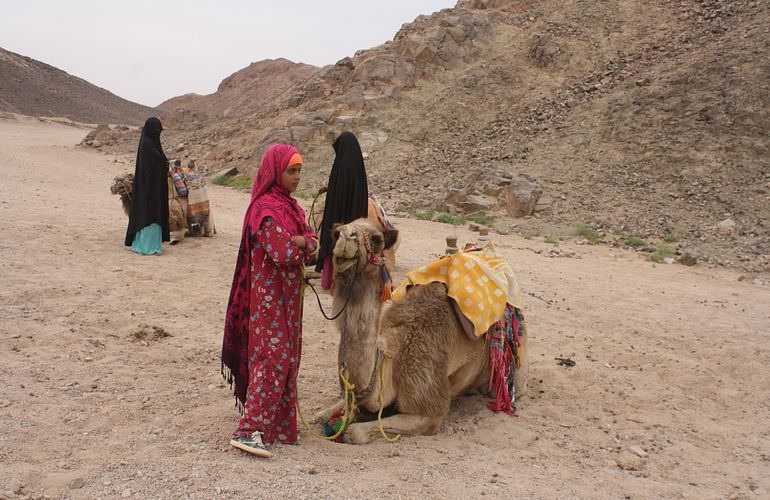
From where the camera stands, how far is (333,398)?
187 inches

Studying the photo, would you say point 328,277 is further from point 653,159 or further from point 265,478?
point 653,159

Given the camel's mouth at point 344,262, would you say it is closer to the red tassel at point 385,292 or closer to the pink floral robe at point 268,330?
the pink floral robe at point 268,330

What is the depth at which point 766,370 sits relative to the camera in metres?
5.77

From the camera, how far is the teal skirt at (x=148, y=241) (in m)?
8.70

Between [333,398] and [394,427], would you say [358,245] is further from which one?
[333,398]

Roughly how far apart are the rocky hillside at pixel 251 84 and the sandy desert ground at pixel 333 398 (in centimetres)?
5395

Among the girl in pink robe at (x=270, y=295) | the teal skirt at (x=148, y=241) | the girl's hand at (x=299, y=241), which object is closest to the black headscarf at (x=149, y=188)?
the teal skirt at (x=148, y=241)

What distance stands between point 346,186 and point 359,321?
2.98 m

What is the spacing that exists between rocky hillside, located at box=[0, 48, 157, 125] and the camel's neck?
6770 cm

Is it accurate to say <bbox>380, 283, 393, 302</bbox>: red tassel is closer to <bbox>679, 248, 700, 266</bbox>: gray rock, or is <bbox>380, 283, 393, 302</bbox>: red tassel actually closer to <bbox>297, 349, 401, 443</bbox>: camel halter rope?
<bbox>297, 349, 401, 443</bbox>: camel halter rope

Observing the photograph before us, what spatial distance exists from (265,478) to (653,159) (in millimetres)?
15173

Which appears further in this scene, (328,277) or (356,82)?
(356,82)

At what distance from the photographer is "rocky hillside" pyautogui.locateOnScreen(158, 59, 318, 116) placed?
61.9m

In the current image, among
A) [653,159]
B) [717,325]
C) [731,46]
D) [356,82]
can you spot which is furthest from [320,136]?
[717,325]
